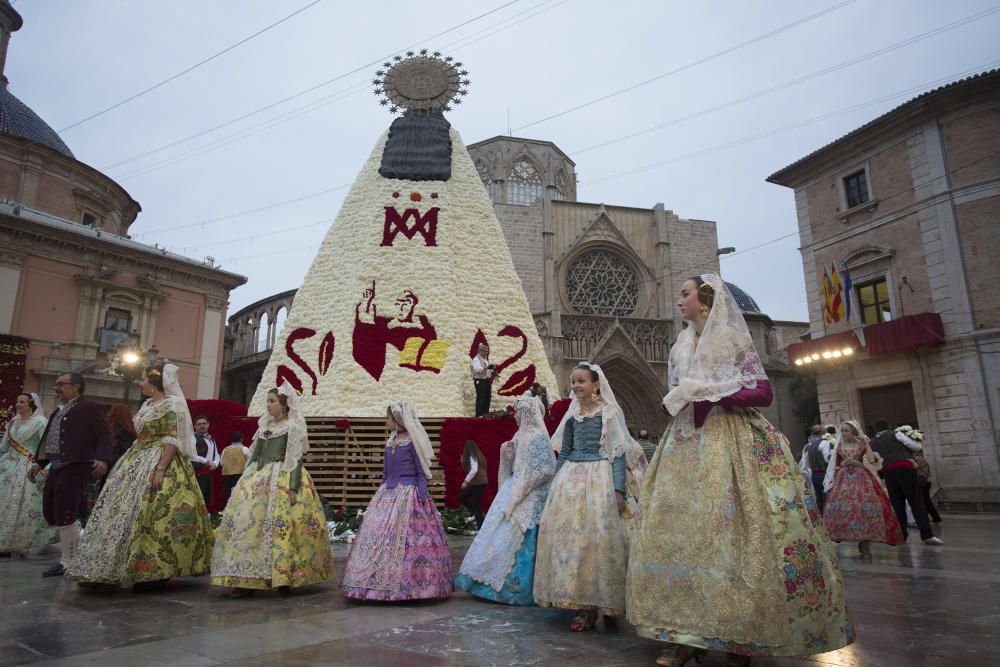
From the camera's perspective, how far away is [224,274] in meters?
24.4

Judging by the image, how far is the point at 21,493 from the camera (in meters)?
6.85

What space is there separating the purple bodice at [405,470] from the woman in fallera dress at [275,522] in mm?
668

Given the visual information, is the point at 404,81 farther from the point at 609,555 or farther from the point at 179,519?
the point at 609,555

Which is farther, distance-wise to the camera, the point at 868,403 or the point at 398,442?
the point at 868,403

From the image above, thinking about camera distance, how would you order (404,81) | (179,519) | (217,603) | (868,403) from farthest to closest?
(868,403)
(404,81)
(179,519)
(217,603)

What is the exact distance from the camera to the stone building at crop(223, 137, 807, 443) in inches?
936

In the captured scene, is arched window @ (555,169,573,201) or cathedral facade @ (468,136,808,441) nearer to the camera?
cathedral facade @ (468,136,808,441)

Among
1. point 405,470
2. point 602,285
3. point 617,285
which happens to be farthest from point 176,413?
point 617,285

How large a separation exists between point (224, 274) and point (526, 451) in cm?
2269

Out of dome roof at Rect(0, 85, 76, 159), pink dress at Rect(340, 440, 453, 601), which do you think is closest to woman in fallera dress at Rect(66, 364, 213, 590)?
pink dress at Rect(340, 440, 453, 601)

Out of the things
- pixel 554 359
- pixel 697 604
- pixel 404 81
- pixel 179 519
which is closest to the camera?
pixel 697 604

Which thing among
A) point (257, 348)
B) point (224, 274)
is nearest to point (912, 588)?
point (224, 274)

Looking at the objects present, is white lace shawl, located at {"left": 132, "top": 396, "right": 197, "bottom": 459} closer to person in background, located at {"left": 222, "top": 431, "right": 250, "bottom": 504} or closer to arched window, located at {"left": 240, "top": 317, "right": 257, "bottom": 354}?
person in background, located at {"left": 222, "top": 431, "right": 250, "bottom": 504}

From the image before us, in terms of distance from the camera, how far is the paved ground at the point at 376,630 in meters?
3.02
